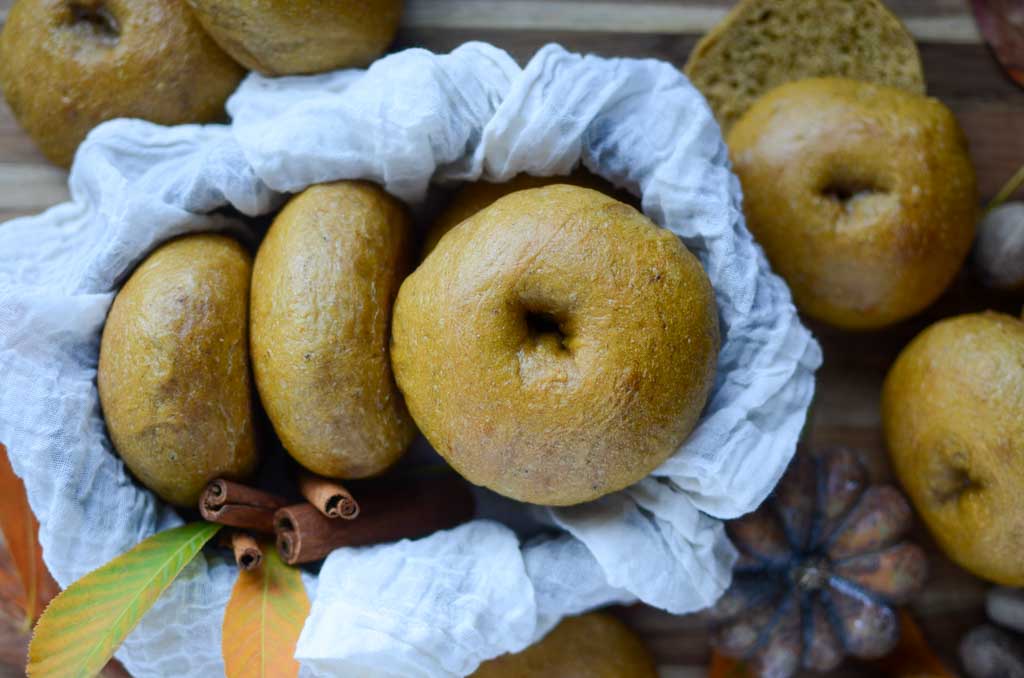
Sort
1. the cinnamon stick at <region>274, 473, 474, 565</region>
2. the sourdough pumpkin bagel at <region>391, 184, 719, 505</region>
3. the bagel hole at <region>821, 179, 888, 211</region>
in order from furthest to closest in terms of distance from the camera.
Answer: the bagel hole at <region>821, 179, 888, 211</region>
the cinnamon stick at <region>274, 473, 474, 565</region>
the sourdough pumpkin bagel at <region>391, 184, 719, 505</region>

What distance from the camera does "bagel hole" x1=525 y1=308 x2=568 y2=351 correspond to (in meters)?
0.71

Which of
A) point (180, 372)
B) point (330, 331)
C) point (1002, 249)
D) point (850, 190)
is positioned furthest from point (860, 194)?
point (180, 372)

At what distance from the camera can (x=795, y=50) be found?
3.32 ft

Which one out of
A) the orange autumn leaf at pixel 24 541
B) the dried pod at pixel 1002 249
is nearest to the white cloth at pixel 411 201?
the orange autumn leaf at pixel 24 541

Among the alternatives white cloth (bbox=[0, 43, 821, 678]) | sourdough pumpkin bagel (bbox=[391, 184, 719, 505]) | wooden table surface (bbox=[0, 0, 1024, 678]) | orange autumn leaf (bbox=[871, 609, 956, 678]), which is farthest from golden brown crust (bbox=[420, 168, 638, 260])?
orange autumn leaf (bbox=[871, 609, 956, 678])

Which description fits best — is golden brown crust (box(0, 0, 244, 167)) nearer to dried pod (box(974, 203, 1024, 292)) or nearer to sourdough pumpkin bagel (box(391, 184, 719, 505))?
sourdough pumpkin bagel (box(391, 184, 719, 505))

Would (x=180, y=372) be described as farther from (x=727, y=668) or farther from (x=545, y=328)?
(x=727, y=668)

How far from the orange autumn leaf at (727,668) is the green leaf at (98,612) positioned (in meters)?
0.61

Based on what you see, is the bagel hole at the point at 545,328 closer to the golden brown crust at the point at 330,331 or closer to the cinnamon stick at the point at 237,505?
the golden brown crust at the point at 330,331

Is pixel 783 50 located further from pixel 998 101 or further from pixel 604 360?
pixel 604 360

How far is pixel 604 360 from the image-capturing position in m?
0.68

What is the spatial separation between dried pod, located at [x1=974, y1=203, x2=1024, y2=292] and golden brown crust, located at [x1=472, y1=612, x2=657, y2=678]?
59 centimetres

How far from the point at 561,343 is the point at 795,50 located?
55 cm

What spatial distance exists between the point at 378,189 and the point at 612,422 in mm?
338
